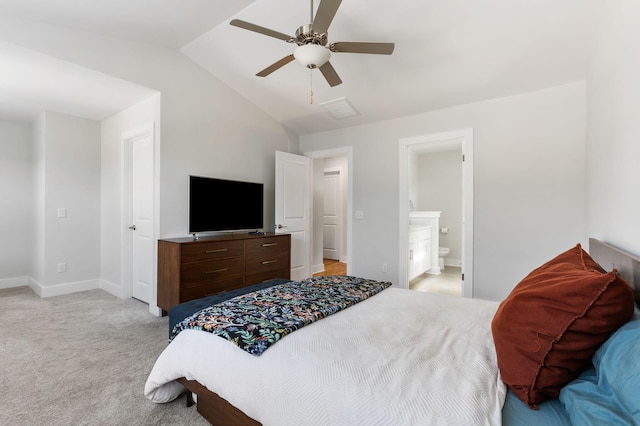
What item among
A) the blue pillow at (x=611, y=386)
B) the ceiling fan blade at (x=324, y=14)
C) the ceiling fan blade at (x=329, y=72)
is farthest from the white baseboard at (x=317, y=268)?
the blue pillow at (x=611, y=386)

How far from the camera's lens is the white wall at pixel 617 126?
1465mm

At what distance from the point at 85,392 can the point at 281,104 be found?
11.8 feet

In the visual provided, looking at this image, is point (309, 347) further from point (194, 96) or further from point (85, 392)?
point (194, 96)

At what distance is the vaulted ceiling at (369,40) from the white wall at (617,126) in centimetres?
40

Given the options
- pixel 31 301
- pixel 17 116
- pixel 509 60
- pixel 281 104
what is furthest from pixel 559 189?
pixel 17 116

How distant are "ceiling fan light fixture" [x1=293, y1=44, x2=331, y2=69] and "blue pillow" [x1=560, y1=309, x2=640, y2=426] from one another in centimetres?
203

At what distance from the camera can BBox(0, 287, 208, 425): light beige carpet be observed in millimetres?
1653

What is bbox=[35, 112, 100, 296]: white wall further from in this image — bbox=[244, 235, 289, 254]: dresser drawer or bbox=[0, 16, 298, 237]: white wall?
bbox=[244, 235, 289, 254]: dresser drawer

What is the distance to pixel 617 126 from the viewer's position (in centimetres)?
176

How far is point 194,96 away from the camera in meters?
3.57

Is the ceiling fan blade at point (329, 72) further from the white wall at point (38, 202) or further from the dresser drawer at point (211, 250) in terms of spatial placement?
the white wall at point (38, 202)

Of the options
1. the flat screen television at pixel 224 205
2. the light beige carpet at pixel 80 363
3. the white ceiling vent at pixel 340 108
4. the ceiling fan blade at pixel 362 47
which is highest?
the white ceiling vent at pixel 340 108

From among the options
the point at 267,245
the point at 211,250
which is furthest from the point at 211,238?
the point at 267,245

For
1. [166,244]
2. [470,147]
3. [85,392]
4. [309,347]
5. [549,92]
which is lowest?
[85,392]
